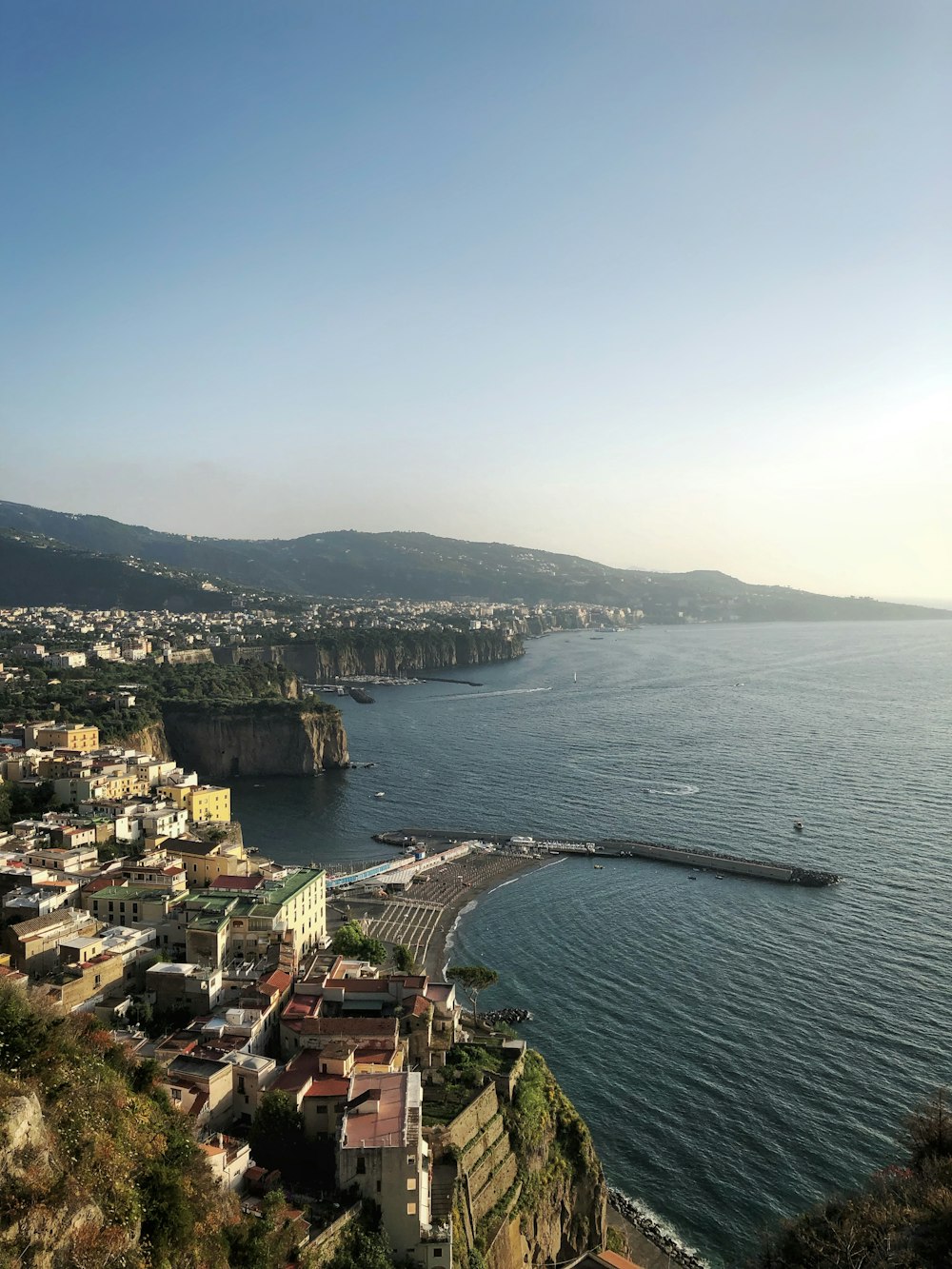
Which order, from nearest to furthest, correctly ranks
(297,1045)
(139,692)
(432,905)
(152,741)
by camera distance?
(297,1045) → (432,905) → (152,741) → (139,692)

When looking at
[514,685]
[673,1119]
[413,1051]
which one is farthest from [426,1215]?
[514,685]

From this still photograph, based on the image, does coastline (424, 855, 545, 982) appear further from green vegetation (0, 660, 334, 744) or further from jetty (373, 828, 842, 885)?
green vegetation (0, 660, 334, 744)

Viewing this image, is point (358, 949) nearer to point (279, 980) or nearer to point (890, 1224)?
point (279, 980)

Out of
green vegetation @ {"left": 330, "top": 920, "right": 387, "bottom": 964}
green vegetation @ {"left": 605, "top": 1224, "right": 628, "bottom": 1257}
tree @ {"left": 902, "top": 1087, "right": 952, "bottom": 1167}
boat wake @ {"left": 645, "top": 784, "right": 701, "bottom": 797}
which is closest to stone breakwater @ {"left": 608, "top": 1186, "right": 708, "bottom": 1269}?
green vegetation @ {"left": 605, "top": 1224, "right": 628, "bottom": 1257}

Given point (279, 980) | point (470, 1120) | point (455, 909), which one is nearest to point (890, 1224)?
point (470, 1120)

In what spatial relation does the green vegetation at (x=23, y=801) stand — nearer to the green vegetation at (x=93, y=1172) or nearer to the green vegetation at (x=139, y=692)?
the green vegetation at (x=139, y=692)

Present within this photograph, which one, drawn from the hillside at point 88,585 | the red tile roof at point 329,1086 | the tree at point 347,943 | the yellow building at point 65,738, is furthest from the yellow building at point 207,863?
the hillside at point 88,585
